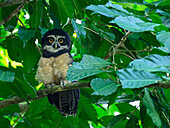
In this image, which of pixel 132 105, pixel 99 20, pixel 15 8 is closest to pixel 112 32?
pixel 99 20

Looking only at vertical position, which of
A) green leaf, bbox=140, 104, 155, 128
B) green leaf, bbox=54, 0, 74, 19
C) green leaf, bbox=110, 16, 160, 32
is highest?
green leaf, bbox=54, 0, 74, 19

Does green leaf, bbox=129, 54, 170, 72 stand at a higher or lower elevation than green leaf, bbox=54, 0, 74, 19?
lower

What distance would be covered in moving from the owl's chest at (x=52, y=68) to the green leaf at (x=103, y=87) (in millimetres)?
1369

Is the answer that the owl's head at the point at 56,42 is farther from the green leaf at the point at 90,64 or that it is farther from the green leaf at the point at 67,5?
the green leaf at the point at 90,64

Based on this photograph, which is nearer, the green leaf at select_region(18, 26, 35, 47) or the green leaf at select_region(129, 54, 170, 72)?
the green leaf at select_region(129, 54, 170, 72)

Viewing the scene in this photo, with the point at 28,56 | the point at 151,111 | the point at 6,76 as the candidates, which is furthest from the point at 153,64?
the point at 28,56

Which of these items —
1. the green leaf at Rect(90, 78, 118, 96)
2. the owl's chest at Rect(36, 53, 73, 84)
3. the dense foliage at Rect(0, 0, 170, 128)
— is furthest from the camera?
the owl's chest at Rect(36, 53, 73, 84)

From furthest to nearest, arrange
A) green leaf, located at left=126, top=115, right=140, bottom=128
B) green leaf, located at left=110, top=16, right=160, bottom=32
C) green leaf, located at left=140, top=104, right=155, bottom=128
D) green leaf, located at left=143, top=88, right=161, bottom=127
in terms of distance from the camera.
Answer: green leaf, located at left=126, top=115, right=140, bottom=128
green leaf, located at left=140, top=104, right=155, bottom=128
green leaf, located at left=143, top=88, right=161, bottom=127
green leaf, located at left=110, top=16, right=160, bottom=32

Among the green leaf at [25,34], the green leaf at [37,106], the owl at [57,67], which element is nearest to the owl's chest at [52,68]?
the owl at [57,67]

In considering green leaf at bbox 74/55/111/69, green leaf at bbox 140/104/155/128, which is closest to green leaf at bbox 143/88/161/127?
green leaf at bbox 140/104/155/128

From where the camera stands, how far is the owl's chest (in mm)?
2912

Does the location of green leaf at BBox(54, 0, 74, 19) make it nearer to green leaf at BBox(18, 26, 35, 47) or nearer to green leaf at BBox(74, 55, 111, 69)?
green leaf at BBox(18, 26, 35, 47)

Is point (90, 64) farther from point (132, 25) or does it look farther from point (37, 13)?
point (37, 13)

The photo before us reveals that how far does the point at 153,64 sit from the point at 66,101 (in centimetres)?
175
